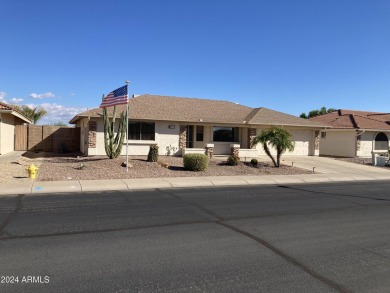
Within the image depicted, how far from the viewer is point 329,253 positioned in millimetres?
5828

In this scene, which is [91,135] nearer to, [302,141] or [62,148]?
[62,148]

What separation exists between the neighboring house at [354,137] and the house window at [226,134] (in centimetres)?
951

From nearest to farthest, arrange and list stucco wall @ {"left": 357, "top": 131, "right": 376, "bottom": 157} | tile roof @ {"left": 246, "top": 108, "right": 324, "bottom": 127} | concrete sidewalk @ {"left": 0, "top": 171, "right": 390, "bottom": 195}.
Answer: concrete sidewalk @ {"left": 0, "top": 171, "right": 390, "bottom": 195}
tile roof @ {"left": 246, "top": 108, "right": 324, "bottom": 127}
stucco wall @ {"left": 357, "top": 131, "right": 376, "bottom": 157}

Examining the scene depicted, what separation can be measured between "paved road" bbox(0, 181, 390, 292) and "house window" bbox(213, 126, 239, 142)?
52.5ft

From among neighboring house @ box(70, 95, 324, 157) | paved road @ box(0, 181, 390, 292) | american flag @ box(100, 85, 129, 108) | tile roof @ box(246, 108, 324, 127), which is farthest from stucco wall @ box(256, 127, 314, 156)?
paved road @ box(0, 181, 390, 292)

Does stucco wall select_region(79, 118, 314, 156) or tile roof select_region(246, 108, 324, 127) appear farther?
tile roof select_region(246, 108, 324, 127)

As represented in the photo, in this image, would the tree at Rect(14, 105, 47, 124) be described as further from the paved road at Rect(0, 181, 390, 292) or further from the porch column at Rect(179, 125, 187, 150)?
the paved road at Rect(0, 181, 390, 292)

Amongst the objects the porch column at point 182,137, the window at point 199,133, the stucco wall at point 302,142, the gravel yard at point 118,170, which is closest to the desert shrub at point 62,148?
the gravel yard at point 118,170

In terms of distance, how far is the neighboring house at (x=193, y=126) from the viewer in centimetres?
2342

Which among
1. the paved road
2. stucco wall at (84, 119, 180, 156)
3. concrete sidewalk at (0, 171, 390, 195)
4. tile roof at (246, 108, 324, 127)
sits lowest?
the paved road

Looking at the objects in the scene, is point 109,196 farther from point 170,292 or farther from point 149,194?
point 170,292

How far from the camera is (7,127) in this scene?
24016 mm

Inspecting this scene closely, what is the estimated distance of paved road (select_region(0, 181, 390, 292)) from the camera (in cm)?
455

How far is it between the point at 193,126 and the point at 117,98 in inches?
370
